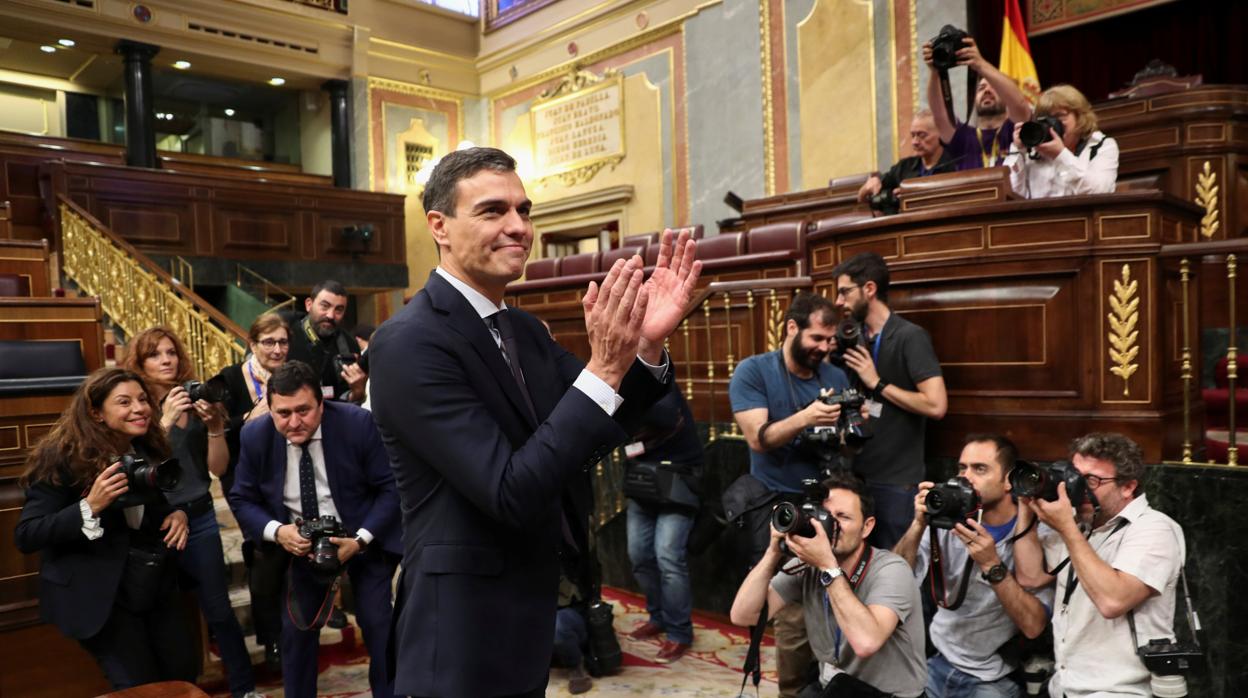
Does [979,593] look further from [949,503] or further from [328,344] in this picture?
[328,344]

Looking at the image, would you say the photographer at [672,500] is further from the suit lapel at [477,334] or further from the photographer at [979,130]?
the suit lapel at [477,334]

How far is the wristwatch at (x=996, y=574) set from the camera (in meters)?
2.34

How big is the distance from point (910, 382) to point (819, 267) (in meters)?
0.95

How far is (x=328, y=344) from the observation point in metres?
3.80

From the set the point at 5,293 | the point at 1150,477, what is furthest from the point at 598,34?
the point at 1150,477

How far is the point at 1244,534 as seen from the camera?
2.74 m

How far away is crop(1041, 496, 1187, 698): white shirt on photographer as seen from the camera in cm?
223

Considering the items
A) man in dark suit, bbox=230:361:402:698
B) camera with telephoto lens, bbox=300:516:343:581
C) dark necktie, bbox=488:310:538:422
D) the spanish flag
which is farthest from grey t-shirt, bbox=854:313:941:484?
the spanish flag

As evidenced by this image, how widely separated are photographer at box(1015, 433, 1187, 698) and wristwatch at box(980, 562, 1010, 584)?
0.15 m

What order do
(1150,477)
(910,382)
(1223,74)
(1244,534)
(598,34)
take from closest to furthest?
(1244,534) → (1150,477) → (910,382) → (1223,74) → (598,34)

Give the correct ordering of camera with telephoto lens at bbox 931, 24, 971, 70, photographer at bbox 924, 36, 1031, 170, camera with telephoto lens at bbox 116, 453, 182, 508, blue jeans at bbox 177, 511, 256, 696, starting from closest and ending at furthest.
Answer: camera with telephoto lens at bbox 116, 453, 182, 508 < blue jeans at bbox 177, 511, 256, 696 < camera with telephoto lens at bbox 931, 24, 971, 70 < photographer at bbox 924, 36, 1031, 170

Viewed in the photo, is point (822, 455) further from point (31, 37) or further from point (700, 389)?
point (31, 37)

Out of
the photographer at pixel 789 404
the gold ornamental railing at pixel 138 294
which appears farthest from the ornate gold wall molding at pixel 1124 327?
the gold ornamental railing at pixel 138 294

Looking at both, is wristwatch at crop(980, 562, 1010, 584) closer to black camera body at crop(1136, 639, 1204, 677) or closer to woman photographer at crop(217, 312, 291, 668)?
black camera body at crop(1136, 639, 1204, 677)
